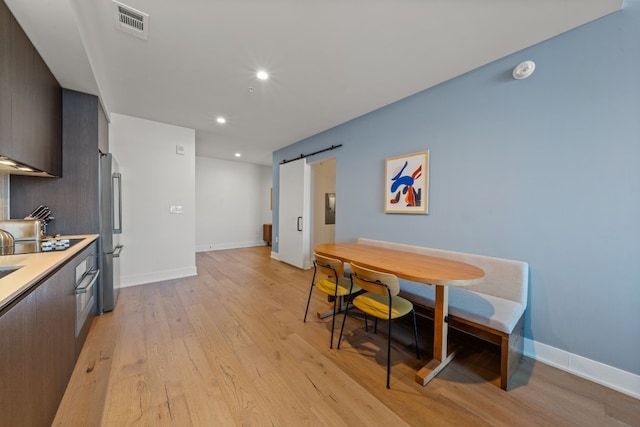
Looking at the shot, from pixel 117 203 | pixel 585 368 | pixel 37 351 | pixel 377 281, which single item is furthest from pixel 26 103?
pixel 585 368

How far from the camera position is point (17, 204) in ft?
7.11

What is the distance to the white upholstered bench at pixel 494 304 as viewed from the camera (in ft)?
5.21

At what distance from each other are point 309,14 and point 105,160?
2.63 metres

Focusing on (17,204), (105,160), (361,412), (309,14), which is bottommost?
(361,412)

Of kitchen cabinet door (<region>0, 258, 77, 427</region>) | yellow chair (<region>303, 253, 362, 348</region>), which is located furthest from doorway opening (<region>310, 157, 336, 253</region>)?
kitchen cabinet door (<region>0, 258, 77, 427</region>)

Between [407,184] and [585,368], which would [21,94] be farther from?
[585,368]

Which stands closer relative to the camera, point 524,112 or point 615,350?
point 615,350

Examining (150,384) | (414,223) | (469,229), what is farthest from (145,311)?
(469,229)

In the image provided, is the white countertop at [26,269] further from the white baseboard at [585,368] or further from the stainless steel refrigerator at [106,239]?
the white baseboard at [585,368]

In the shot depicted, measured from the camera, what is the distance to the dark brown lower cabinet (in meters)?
0.88

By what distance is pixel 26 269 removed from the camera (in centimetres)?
121

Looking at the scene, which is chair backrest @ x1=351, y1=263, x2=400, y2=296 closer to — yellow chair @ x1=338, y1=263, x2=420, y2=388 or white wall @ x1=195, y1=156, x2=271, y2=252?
yellow chair @ x1=338, y1=263, x2=420, y2=388

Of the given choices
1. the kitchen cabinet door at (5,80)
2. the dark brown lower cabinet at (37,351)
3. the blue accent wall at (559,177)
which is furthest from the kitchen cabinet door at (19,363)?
the blue accent wall at (559,177)

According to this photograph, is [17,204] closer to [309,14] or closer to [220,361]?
[220,361]
